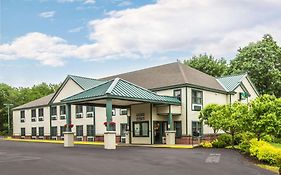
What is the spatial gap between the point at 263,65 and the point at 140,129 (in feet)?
77.8

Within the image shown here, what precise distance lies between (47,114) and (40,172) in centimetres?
3505

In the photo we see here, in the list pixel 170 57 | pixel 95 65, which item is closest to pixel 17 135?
pixel 95 65

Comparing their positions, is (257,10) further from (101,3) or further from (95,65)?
(95,65)

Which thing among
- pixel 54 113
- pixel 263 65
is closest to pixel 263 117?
pixel 263 65

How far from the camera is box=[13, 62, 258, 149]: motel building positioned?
2638 centimetres

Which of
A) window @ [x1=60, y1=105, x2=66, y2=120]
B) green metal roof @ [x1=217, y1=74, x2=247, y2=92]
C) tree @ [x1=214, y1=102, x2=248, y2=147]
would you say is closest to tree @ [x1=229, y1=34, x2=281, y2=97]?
green metal roof @ [x1=217, y1=74, x2=247, y2=92]

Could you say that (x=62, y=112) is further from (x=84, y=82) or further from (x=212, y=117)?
(x=212, y=117)

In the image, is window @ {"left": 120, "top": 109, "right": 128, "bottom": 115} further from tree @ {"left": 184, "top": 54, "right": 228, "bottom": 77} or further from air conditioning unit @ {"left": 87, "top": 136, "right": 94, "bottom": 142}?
tree @ {"left": 184, "top": 54, "right": 228, "bottom": 77}

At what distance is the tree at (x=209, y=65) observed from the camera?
54062mm

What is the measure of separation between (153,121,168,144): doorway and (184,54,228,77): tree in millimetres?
24139

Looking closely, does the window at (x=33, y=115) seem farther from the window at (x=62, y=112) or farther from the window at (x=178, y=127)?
the window at (x=178, y=127)

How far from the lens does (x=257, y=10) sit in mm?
19656

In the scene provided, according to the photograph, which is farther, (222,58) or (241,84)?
(222,58)

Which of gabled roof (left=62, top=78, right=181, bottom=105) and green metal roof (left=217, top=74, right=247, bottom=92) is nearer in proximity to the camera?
gabled roof (left=62, top=78, right=181, bottom=105)
